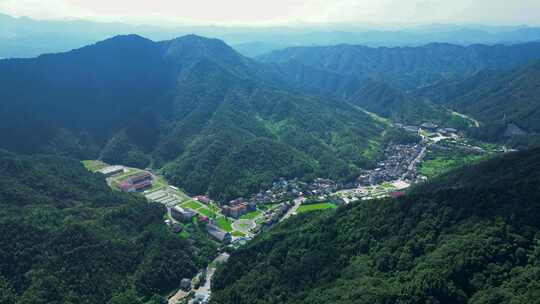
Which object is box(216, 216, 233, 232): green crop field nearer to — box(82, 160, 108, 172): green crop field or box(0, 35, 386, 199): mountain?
box(0, 35, 386, 199): mountain

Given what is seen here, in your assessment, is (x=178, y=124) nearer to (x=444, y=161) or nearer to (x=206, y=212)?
(x=206, y=212)

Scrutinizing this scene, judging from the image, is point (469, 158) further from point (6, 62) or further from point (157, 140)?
point (6, 62)

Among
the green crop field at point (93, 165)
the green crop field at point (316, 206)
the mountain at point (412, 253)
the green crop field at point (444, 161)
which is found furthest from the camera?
the green crop field at point (93, 165)

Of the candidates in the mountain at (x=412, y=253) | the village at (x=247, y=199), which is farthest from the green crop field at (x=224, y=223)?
the mountain at (x=412, y=253)

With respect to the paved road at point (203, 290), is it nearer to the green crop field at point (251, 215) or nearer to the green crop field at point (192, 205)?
the green crop field at point (251, 215)

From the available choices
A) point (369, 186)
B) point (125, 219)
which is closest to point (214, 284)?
point (125, 219)

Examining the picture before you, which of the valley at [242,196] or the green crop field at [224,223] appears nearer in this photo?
the valley at [242,196]

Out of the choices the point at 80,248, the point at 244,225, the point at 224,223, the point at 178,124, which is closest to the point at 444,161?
the point at 244,225
